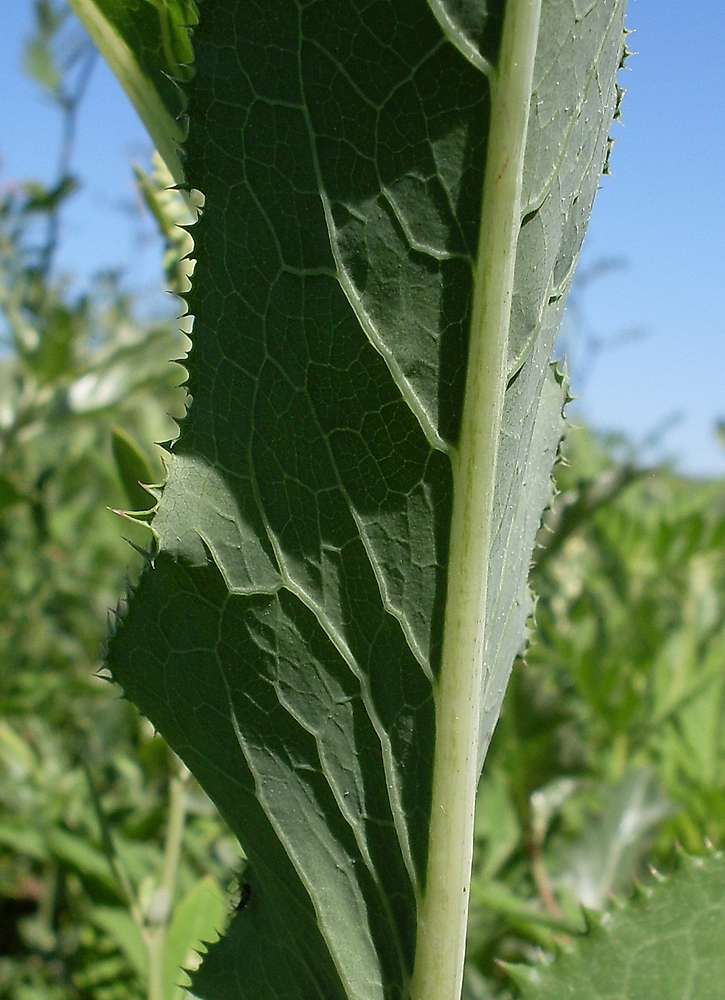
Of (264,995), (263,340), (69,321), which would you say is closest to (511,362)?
(263,340)

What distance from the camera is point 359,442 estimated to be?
542mm

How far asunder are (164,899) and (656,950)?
524 millimetres

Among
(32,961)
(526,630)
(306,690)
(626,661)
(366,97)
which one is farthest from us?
(626,661)

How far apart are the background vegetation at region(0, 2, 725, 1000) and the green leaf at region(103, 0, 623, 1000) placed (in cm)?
36

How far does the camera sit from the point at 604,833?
1.59 metres

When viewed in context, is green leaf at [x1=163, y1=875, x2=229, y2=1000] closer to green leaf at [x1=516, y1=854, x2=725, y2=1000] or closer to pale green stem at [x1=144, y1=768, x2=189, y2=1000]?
pale green stem at [x1=144, y1=768, x2=189, y2=1000]

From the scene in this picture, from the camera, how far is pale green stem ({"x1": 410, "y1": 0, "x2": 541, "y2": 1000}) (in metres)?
0.47

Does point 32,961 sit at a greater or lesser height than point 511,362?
lesser

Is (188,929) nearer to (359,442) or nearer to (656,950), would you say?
(656,950)

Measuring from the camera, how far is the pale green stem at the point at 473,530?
470 millimetres

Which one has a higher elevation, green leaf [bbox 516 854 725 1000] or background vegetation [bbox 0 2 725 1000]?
background vegetation [bbox 0 2 725 1000]

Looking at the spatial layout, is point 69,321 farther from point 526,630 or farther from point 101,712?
point 526,630

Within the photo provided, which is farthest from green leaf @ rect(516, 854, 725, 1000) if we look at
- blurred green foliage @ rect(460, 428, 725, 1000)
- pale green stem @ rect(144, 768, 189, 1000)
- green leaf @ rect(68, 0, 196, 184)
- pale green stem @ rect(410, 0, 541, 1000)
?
green leaf @ rect(68, 0, 196, 184)

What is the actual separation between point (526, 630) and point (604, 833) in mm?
1014
